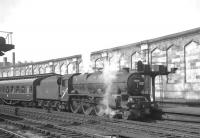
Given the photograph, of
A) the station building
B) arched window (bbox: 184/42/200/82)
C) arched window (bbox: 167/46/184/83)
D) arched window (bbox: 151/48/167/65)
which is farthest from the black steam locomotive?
arched window (bbox: 151/48/167/65)

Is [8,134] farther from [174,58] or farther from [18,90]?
[174,58]

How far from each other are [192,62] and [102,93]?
10090 mm

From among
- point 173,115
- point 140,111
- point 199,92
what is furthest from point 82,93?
point 199,92

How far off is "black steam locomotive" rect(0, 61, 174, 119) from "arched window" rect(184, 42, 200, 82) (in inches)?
314

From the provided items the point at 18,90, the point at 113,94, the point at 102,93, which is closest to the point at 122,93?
the point at 113,94

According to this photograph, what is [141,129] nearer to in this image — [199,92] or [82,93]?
[82,93]

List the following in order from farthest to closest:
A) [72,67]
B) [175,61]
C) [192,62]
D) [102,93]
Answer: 1. [72,67]
2. [175,61]
3. [192,62]
4. [102,93]

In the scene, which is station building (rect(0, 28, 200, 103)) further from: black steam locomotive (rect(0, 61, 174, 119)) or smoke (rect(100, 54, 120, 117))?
smoke (rect(100, 54, 120, 117))

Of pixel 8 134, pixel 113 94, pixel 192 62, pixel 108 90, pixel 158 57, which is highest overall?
pixel 158 57

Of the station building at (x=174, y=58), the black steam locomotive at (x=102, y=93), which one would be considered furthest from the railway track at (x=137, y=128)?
the station building at (x=174, y=58)

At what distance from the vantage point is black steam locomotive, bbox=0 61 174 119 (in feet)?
45.7

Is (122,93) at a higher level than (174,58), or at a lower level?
lower

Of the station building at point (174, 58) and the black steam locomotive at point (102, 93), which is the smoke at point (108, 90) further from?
the station building at point (174, 58)

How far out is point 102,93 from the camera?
15039mm
